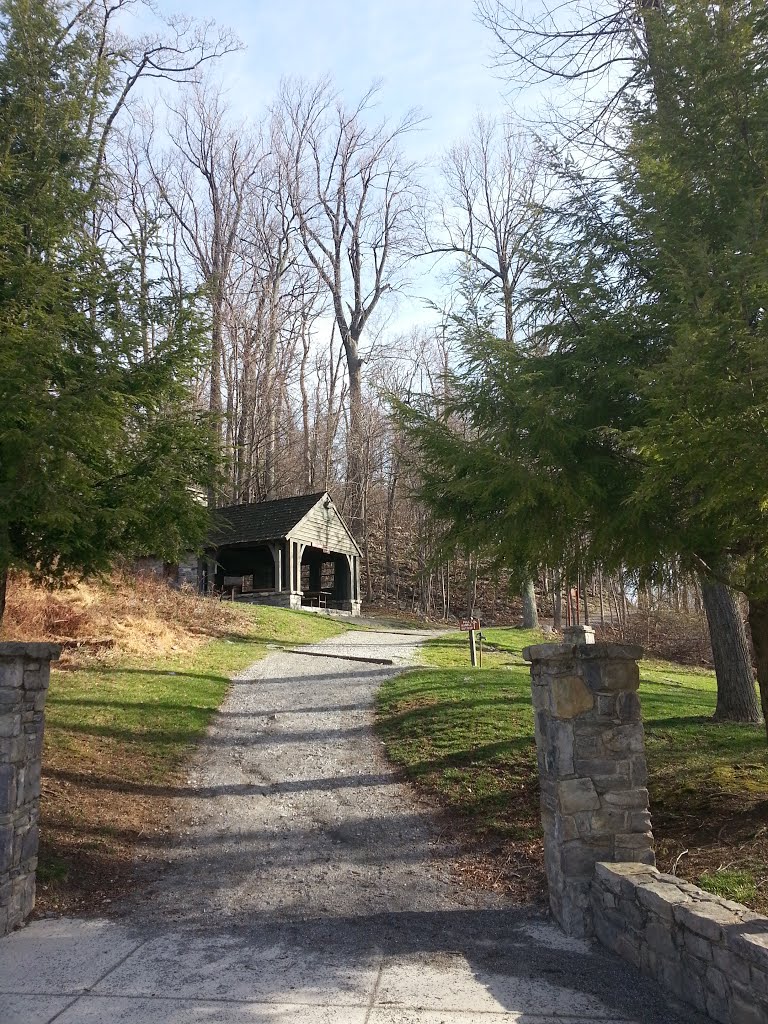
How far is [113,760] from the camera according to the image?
27.6ft

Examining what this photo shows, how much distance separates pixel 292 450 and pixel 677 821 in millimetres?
32659

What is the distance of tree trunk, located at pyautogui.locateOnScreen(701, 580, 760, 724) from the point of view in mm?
9164

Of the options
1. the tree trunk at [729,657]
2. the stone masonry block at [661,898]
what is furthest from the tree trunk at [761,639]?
the tree trunk at [729,657]

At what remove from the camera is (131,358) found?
287 inches

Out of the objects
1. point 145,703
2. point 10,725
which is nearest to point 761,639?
point 10,725

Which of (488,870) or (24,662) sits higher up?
(24,662)

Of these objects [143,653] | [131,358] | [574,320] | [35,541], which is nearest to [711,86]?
[574,320]

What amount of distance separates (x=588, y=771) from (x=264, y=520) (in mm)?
21654

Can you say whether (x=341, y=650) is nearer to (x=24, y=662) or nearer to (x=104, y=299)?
(x=104, y=299)

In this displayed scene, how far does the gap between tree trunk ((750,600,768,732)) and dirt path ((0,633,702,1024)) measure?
8.34 ft

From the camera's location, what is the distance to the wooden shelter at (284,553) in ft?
81.6

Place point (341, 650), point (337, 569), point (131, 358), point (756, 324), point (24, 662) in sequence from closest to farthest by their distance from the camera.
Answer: point (756, 324) → point (24, 662) → point (131, 358) → point (341, 650) → point (337, 569)

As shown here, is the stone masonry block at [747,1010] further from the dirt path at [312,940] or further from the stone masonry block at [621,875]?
the stone masonry block at [621,875]

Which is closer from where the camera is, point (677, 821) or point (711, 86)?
point (711, 86)
